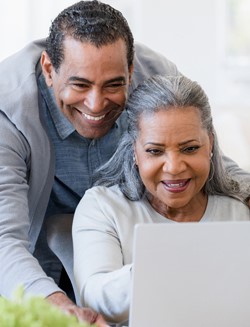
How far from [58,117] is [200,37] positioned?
326cm

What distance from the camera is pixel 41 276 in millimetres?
1523

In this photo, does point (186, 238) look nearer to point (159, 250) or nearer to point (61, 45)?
point (159, 250)

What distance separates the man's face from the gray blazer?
0.31ft

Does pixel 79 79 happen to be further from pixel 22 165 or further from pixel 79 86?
pixel 22 165

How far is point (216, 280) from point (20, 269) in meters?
0.53

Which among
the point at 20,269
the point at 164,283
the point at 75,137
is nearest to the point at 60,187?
the point at 75,137

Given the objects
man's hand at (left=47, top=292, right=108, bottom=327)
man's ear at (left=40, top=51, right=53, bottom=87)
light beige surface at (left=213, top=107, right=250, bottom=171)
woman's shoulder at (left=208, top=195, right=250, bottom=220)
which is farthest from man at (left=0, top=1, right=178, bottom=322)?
light beige surface at (left=213, top=107, right=250, bottom=171)

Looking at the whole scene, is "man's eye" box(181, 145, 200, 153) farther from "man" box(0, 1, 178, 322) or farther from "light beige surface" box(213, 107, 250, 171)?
"light beige surface" box(213, 107, 250, 171)

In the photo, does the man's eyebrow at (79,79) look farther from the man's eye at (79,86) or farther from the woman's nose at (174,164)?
the woman's nose at (174,164)

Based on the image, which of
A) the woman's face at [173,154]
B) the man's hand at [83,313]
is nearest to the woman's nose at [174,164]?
the woman's face at [173,154]

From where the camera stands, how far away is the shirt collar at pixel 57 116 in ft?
6.57

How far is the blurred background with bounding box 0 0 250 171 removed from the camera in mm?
4566

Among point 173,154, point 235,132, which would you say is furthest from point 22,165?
point 235,132

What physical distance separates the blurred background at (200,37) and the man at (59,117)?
2.51m
